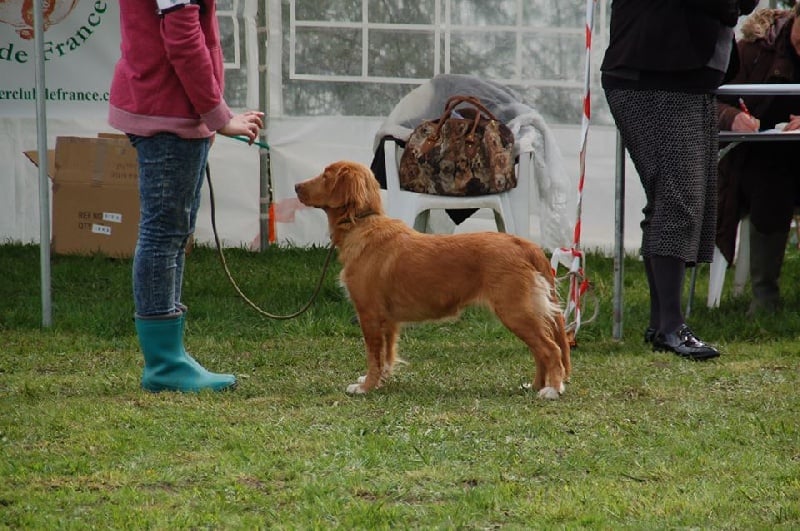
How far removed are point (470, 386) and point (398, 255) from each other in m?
0.61

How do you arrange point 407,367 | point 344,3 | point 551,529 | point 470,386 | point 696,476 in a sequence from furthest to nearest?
point 344,3 → point 407,367 → point 470,386 → point 696,476 → point 551,529

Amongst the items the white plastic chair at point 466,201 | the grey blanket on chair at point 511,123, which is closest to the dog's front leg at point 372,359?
the white plastic chair at point 466,201

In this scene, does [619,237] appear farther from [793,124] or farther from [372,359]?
[372,359]

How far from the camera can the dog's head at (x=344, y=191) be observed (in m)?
4.79

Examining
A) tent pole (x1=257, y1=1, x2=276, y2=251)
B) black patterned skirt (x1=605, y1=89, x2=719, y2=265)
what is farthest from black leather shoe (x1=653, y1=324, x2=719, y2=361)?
tent pole (x1=257, y1=1, x2=276, y2=251)

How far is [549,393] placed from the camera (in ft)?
15.2

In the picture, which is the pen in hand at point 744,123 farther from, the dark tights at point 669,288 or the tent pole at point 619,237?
the dark tights at point 669,288

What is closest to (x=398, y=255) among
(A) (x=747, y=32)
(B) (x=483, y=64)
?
(A) (x=747, y=32)

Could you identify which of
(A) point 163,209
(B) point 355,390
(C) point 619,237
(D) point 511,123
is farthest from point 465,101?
(A) point 163,209

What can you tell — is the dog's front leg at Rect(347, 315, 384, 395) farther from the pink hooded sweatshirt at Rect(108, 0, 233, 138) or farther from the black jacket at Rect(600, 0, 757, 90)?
the black jacket at Rect(600, 0, 757, 90)

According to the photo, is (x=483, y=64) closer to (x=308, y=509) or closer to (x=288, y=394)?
(x=288, y=394)

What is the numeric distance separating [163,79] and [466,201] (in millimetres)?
2713

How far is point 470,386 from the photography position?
491 cm

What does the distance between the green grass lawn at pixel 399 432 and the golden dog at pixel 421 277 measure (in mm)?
179
